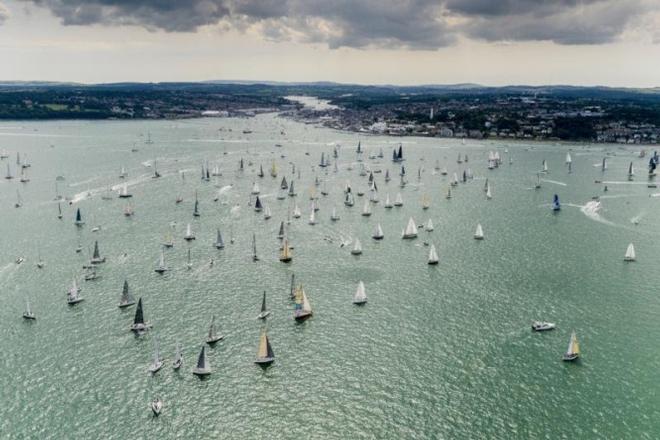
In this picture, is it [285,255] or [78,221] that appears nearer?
[285,255]

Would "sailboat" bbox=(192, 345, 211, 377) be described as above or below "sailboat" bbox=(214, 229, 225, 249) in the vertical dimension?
below

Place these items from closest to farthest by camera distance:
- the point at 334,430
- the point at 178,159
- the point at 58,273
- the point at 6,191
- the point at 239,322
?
the point at 334,430 → the point at 239,322 → the point at 58,273 → the point at 6,191 → the point at 178,159

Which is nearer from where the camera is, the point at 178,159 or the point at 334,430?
the point at 334,430

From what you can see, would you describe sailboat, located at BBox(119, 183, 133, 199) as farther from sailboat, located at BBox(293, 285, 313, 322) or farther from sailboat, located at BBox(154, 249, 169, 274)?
sailboat, located at BBox(293, 285, 313, 322)

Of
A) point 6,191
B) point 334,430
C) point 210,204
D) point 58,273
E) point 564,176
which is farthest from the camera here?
point 564,176

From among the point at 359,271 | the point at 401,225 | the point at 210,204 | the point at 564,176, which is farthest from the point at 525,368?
the point at 564,176

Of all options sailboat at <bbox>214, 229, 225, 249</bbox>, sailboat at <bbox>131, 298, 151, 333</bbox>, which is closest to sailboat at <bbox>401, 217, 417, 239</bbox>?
sailboat at <bbox>214, 229, 225, 249</bbox>

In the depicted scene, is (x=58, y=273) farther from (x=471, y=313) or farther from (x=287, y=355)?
(x=471, y=313)

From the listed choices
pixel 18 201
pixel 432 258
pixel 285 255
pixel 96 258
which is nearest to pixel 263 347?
pixel 285 255

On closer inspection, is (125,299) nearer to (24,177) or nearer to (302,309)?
(302,309)
